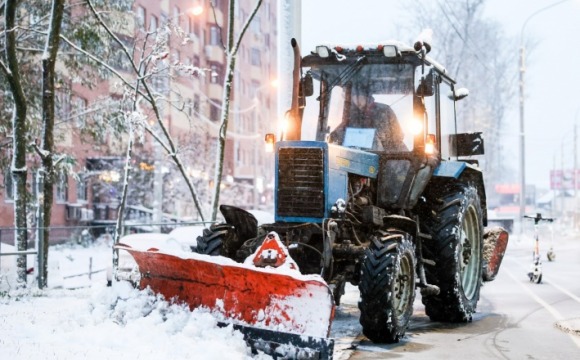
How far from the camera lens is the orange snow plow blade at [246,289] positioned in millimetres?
7172

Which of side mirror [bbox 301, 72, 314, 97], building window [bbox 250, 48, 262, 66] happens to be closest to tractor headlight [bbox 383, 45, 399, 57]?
side mirror [bbox 301, 72, 314, 97]

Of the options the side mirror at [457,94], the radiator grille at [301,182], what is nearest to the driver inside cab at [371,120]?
the radiator grille at [301,182]

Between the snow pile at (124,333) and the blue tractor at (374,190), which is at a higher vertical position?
the blue tractor at (374,190)

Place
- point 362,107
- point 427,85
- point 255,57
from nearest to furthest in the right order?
point 427,85
point 362,107
point 255,57

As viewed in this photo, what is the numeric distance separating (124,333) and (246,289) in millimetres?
1128

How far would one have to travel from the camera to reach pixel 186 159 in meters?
35.9

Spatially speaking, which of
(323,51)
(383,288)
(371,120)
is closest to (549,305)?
(371,120)

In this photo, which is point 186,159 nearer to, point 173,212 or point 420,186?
point 173,212

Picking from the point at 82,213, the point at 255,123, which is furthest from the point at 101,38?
the point at 255,123

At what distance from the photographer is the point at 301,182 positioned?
9102 millimetres

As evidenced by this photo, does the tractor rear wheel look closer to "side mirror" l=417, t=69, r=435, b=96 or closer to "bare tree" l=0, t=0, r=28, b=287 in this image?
"side mirror" l=417, t=69, r=435, b=96

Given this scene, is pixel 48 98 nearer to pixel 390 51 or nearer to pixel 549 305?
pixel 390 51

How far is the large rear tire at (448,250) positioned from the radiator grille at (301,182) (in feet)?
6.04

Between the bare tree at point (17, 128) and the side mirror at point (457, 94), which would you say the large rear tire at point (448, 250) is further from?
the bare tree at point (17, 128)
